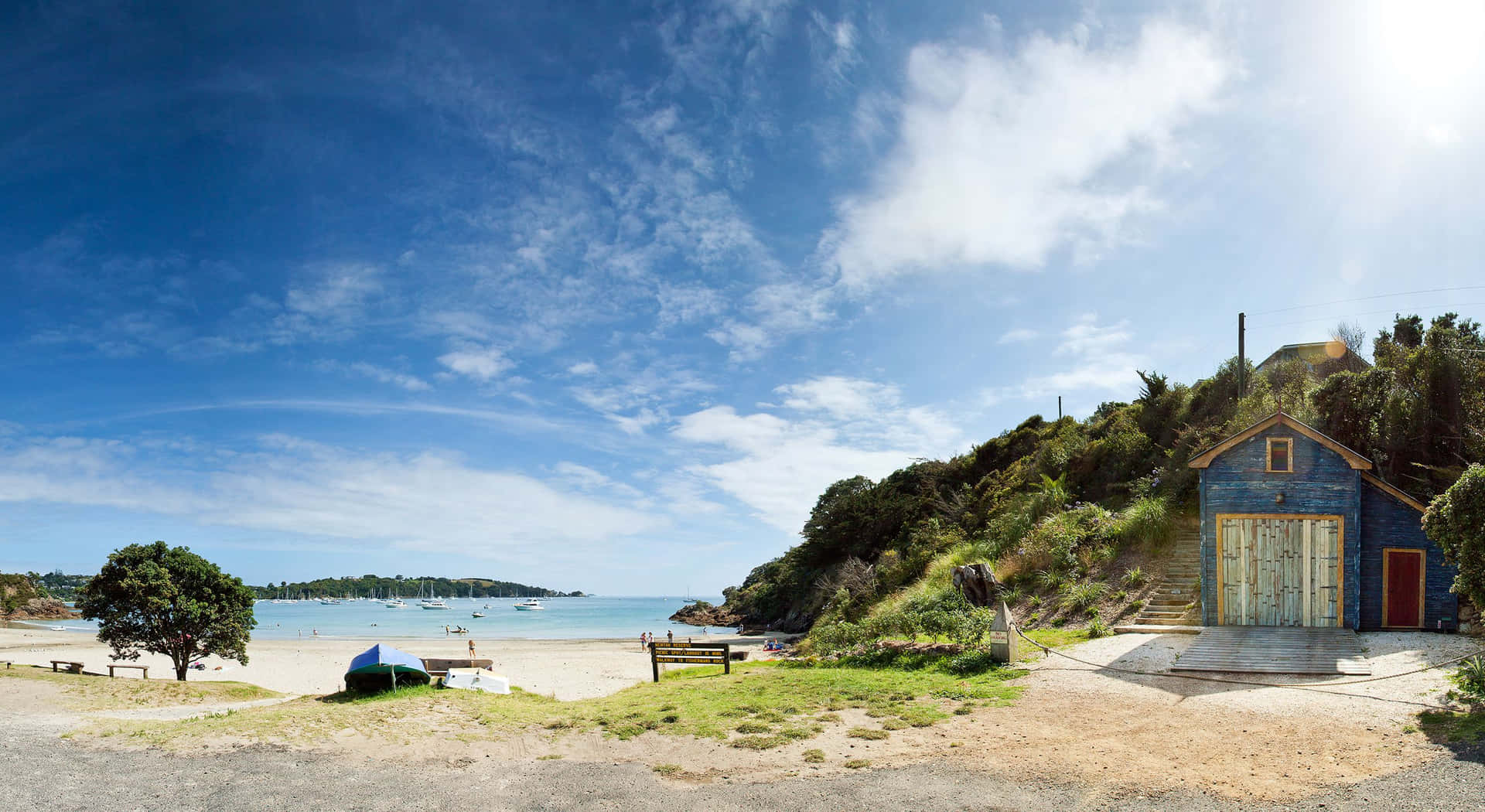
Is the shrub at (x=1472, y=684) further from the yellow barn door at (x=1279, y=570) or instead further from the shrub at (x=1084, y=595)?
the shrub at (x=1084, y=595)

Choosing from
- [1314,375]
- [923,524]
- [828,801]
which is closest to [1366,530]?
[828,801]

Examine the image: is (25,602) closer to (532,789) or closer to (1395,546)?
(532,789)

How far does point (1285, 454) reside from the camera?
1689cm

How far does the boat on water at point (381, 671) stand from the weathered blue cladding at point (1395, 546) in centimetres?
1899

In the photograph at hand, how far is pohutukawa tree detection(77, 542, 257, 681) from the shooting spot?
23.1 meters

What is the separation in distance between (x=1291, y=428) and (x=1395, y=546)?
→ 3.11 m

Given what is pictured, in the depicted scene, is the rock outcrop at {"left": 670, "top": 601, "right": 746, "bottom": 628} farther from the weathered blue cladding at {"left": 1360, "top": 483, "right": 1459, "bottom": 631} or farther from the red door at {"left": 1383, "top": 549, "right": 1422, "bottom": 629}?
the red door at {"left": 1383, "top": 549, "right": 1422, "bottom": 629}

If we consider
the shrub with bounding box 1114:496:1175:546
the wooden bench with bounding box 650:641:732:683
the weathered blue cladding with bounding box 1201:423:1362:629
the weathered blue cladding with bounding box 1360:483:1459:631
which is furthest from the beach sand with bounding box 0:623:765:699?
the weathered blue cladding with bounding box 1360:483:1459:631

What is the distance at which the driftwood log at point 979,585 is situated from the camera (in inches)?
750

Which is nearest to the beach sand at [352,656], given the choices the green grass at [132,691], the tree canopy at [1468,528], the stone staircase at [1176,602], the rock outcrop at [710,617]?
the green grass at [132,691]

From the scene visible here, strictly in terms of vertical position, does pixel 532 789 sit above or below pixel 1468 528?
below

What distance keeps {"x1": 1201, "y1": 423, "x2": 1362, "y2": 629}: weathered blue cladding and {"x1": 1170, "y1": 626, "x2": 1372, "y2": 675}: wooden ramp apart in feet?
3.51

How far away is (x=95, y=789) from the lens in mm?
7734

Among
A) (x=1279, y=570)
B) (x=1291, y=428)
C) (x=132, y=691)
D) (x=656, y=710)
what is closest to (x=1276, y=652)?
(x=1279, y=570)
